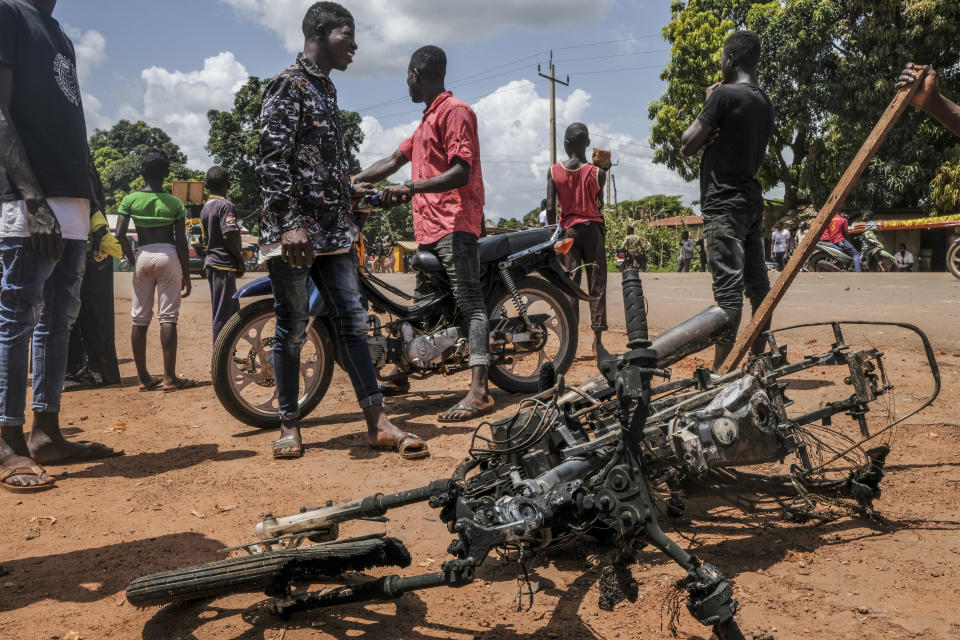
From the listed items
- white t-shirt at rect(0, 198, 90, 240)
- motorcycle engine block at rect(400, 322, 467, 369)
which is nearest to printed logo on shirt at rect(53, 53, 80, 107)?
white t-shirt at rect(0, 198, 90, 240)

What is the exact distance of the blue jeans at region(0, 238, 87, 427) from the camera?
3.41 metres

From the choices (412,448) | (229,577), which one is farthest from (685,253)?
(229,577)

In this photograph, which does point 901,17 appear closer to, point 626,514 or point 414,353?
point 414,353

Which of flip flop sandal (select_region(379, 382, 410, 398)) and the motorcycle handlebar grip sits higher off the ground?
the motorcycle handlebar grip

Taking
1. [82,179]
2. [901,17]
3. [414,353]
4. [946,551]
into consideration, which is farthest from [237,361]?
[901,17]

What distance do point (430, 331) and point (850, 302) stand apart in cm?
674

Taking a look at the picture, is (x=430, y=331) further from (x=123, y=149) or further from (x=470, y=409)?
(x=123, y=149)

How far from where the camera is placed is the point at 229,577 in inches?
78.3

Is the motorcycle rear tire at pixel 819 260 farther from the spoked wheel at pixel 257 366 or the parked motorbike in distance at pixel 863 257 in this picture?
the spoked wheel at pixel 257 366

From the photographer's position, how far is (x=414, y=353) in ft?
15.7

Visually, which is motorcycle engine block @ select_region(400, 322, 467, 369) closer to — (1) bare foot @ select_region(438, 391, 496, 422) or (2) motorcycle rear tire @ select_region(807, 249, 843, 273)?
(1) bare foot @ select_region(438, 391, 496, 422)

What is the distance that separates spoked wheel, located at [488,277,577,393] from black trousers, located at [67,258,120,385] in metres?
3.32

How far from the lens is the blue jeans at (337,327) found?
3.91m

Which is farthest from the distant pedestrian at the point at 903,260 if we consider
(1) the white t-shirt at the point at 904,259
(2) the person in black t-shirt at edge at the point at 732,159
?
(2) the person in black t-shirt at edge at the point at 732,159
